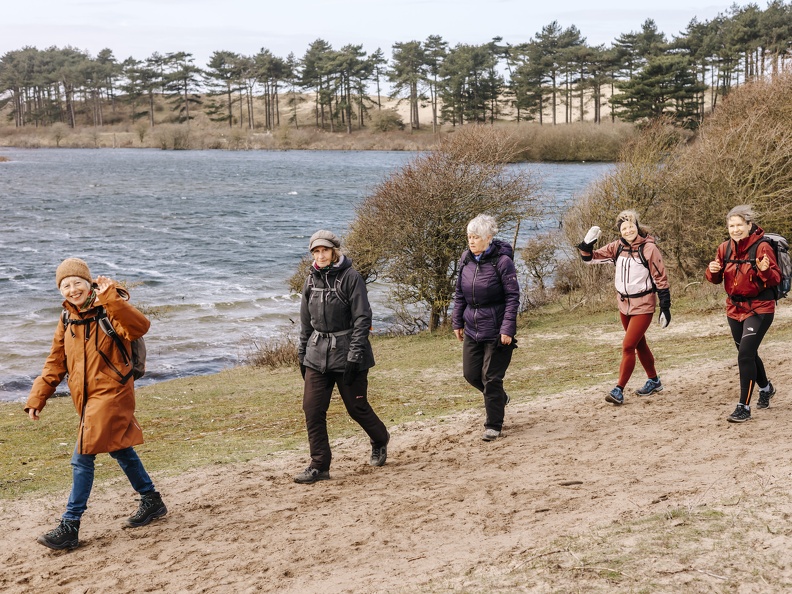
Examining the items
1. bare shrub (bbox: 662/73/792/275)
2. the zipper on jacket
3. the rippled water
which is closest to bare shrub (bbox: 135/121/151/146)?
the rippled water

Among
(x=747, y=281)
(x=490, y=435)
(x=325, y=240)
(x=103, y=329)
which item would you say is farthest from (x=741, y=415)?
(x=103, y=329)

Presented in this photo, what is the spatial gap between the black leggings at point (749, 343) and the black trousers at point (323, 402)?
389cm

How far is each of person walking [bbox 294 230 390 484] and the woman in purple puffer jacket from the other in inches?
56.3

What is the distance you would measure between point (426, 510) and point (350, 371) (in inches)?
55.3

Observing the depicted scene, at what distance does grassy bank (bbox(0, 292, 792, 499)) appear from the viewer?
10.0m

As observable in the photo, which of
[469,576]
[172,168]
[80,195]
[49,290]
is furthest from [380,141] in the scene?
[469,576]

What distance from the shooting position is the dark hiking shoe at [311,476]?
816 centimetres

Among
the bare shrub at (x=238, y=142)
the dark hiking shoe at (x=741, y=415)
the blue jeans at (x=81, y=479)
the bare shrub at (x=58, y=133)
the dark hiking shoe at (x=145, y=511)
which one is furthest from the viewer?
the bare shrub at (x=58, y=133)

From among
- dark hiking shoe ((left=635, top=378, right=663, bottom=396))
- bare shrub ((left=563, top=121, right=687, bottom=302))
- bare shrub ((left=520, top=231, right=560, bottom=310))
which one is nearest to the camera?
dark hiking shoe ((left=635, top=378, right=663, bottom=396))

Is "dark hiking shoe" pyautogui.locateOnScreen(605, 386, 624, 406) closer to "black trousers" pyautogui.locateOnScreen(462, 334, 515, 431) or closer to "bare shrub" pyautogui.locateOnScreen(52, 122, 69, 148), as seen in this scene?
"black trousers" pyautogui.locateOnScreen(462, 334, 515, 431)

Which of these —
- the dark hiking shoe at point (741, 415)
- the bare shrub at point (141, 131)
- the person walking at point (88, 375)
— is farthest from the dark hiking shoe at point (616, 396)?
the bare shrub at point (141, 131)

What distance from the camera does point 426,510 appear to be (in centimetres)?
704

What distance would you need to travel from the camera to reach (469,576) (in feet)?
18.0

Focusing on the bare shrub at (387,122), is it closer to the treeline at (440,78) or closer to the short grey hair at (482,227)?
the treeline at (440,78)
